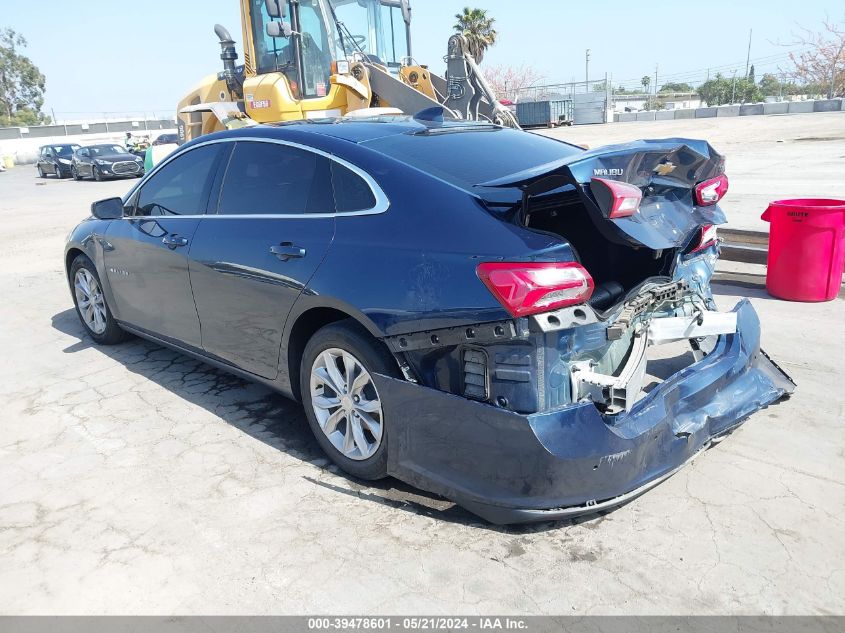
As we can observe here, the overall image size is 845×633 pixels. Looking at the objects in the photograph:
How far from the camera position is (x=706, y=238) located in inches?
148

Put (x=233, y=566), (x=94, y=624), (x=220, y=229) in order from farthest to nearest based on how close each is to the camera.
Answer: (x=220, y=229) → (x=233, y=566) → (x=94, y=624)

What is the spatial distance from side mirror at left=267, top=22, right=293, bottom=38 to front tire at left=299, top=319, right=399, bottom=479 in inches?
318

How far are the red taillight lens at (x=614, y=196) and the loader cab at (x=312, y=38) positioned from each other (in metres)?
9.06

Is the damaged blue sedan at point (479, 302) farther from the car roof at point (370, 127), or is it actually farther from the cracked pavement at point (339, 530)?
the cracked pavement at point (339, 530)

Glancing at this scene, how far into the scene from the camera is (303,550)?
303cm

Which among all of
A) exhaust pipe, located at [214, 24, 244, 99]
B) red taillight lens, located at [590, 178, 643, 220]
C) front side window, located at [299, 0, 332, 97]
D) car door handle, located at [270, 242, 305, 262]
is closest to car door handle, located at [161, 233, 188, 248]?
car door handle, located at [270, 242, 305, 262]

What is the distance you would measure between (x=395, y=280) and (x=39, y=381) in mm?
3596

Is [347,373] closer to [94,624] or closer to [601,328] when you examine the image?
[601,328]

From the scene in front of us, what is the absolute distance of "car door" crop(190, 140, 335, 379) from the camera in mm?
3597

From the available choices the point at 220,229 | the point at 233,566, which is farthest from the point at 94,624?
the point at 220,229

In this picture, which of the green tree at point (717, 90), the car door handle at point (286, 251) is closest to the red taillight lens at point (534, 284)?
the car door handle at point (286, 251)

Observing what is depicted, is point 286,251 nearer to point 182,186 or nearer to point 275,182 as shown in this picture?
point 275,182

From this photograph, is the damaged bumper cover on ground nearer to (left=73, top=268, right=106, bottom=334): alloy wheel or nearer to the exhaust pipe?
(left=73, top=268, right=106, bottom=334): alloy wheel

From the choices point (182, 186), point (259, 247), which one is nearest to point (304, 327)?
point (259, 247)
